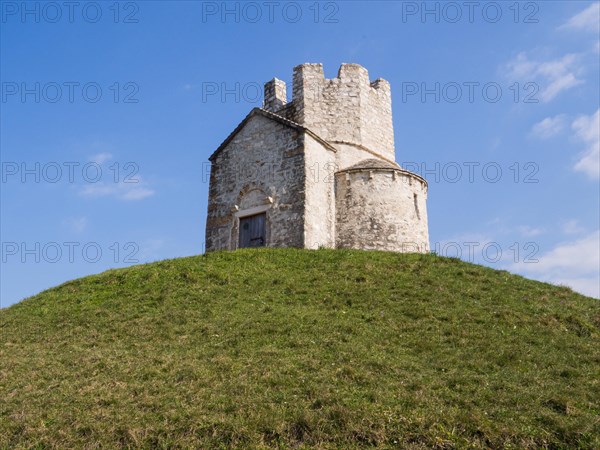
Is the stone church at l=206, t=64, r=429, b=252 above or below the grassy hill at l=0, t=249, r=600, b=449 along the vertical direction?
above

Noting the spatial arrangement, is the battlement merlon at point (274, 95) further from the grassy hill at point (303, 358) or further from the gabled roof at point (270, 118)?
the grassy hill at point (303, 358)

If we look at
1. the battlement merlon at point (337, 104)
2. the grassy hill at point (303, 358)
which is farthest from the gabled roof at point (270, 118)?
the grassy hill at point (303, 358)

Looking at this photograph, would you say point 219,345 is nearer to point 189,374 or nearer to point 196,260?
point 189,374

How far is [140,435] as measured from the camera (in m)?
9.23

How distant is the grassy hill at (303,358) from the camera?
30.0 feet

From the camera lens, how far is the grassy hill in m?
9.13

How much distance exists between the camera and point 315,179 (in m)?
23.7

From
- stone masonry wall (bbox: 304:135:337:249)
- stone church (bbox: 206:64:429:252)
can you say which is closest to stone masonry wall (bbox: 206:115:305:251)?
stone church (bbox: 206:64:429:252)

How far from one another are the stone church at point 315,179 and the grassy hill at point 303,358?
13.5 feet

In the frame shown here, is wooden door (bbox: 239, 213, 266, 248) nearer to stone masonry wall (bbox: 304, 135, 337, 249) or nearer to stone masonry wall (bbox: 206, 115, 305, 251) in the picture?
stone masonry wall (bbox: 206, 115, 305, 251)

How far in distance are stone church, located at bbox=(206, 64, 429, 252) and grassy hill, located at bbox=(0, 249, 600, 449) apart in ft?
13.5

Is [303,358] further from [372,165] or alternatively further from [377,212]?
[372,165]

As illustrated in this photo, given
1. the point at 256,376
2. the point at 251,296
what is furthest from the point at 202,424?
the point at 251,296

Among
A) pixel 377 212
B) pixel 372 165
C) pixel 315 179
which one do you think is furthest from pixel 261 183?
pixel 377 212
